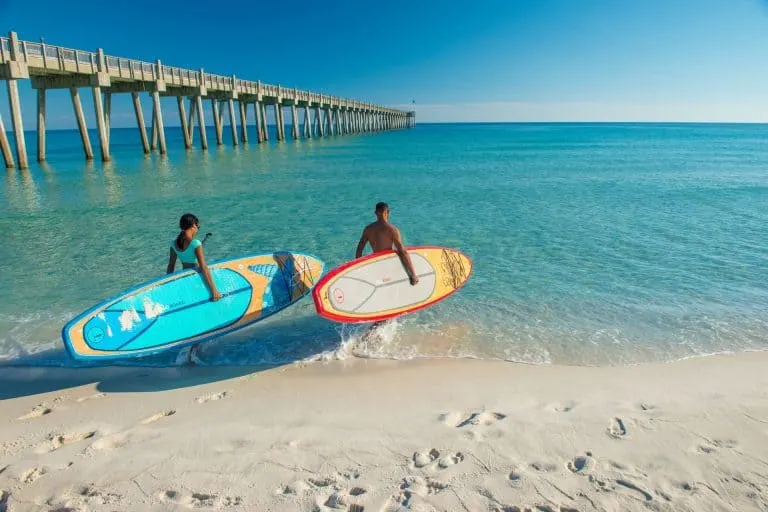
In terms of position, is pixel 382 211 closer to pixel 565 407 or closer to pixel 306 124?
pixel 565 407

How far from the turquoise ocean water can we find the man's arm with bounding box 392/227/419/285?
752 mm

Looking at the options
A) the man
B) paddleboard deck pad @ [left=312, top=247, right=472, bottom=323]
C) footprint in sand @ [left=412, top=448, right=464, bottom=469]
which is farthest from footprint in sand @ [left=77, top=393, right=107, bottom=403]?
footprint in sand @ [left=412, top=448, right=464, bottom=469]

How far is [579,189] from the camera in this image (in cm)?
2105

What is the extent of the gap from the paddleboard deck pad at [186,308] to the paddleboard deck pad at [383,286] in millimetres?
842

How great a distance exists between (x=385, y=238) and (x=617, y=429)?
3.62m

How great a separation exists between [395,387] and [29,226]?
42.6ft

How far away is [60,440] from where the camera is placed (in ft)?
13.6

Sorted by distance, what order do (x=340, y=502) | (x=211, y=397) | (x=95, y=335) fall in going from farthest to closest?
(x=95, y=335)
(x=211, y=397)
(x=340, y=502)

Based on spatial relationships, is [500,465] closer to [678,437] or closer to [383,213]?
[678,437]

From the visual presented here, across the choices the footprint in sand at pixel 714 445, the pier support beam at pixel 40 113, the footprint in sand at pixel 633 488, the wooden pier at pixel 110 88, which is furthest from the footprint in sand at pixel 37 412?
the pier support beam at pixel 40 113

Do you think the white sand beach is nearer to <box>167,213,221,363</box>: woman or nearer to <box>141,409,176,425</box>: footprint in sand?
<box>141,409,176,425</box>: footprint in sand

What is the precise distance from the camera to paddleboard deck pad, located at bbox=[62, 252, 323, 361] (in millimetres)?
5270

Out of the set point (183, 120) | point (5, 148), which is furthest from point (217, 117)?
point (5, 148)

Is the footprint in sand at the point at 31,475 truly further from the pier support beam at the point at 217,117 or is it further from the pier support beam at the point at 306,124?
the pier support beam at the point at 306,124
